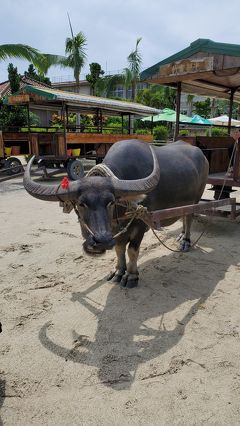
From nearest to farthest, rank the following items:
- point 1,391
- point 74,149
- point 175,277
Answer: point 1,391 < point 175,277 < point 74,149

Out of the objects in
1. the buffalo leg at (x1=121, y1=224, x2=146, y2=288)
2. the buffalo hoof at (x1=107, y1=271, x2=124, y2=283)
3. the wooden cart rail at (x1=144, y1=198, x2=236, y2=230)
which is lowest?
the buffalo hoof at (x1=107, y1=271, x2=124, y2=283)

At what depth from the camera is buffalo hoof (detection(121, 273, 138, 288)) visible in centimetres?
353

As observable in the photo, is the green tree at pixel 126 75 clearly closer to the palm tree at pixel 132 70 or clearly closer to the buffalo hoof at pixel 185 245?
the palm tree at pixel 132 70

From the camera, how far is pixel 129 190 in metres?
2.76

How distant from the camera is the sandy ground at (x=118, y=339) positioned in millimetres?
2018

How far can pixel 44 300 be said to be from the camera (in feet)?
10.7

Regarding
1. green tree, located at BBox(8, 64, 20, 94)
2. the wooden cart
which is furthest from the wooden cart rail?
green tree, located at BBox(8, 64, 20, 94)

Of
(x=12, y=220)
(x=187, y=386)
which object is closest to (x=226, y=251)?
(x=187, y=386)

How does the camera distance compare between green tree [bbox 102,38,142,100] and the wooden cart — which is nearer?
the wooden cart

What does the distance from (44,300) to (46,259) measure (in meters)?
1.05

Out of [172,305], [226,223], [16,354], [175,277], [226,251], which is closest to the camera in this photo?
[16,354]

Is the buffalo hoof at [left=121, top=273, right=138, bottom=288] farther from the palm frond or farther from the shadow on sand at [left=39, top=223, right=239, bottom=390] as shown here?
the palm frond

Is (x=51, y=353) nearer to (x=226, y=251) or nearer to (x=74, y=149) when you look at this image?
(x=226, y=251)

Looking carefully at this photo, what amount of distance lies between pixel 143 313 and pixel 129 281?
0.52 meters
